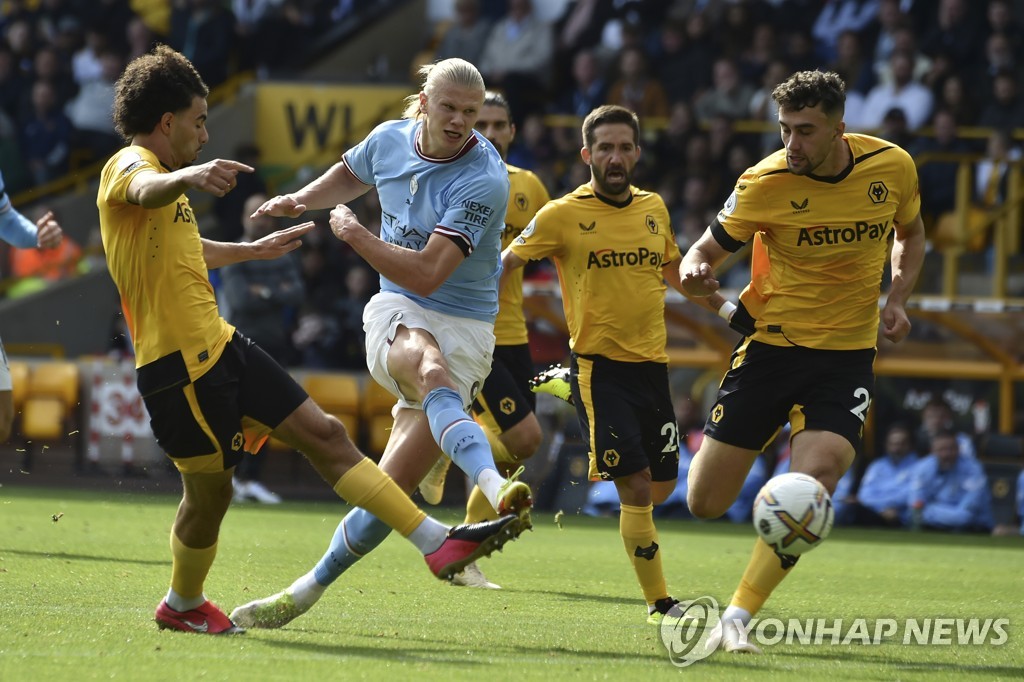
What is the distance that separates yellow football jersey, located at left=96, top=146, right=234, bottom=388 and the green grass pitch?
42.5 inches

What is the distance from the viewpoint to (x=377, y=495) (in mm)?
6223

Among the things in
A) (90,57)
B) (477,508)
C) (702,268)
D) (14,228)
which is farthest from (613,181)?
(90,57)

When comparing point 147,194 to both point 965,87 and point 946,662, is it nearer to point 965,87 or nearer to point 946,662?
point 946,662

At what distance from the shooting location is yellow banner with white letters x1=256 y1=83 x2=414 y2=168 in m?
20.8

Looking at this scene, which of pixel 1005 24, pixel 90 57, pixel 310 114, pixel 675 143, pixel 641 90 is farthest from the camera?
pixel 90 57

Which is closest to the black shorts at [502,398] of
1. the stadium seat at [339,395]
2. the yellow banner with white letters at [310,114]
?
the stadium seat at [339,395]

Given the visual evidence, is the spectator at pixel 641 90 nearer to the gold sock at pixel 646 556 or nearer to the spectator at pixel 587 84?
the spectator at pixel 587 84

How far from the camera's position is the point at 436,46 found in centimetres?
2211

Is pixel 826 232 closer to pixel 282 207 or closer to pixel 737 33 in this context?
pixel 282 207

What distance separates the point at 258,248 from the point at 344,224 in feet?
1.92

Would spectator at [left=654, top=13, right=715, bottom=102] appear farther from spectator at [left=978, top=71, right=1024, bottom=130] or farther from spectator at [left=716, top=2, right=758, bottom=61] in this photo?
spectator at [left=978, top=71, right=1024, bottom=130]

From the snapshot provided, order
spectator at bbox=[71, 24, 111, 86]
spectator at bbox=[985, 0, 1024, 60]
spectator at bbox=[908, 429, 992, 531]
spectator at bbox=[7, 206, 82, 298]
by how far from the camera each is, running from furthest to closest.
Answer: spectator at bbox=[71, 24, 111, 86]
spectator at bbox=[7, 206, 82, 298]
spectator at bbox=[985, 0, 1024, 60]
spectator at bbox=[908, 429, 992, 531]

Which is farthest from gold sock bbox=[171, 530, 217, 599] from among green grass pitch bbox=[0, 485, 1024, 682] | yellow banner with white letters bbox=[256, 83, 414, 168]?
yellow banner with white letters bbox=[256, 83, 414, 168]

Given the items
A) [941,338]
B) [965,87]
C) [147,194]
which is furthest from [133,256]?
[965,87]
